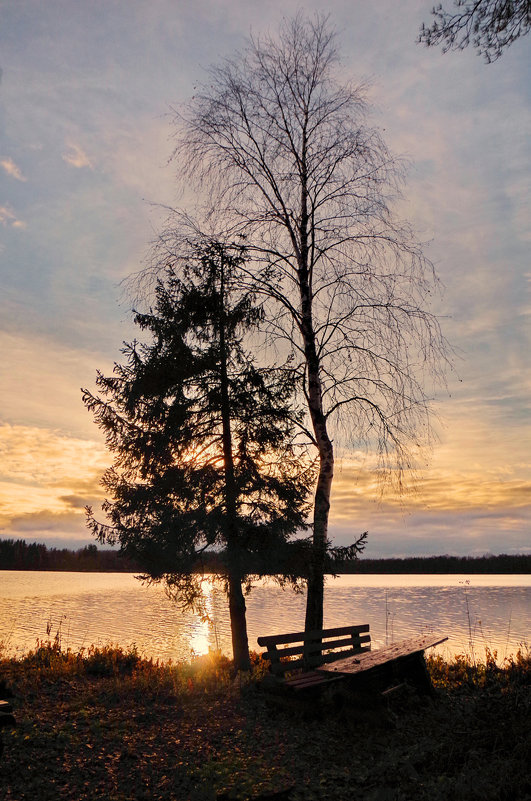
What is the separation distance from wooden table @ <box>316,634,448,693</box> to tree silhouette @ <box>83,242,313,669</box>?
284 cm

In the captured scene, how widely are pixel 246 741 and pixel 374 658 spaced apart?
2.78 meters

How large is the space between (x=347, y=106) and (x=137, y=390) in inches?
334

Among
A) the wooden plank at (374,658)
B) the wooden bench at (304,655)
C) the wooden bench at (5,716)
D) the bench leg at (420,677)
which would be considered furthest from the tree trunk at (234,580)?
the wooden bench at (5,716)

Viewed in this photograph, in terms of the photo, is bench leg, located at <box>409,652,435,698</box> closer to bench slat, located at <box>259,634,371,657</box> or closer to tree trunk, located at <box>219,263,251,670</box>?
bench slat, located at <box>259,634,371,657</box>

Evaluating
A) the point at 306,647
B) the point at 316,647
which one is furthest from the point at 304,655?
the point at 316,647

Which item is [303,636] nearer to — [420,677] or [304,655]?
[304,655]

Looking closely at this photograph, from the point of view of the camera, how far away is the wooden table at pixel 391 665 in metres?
8.76

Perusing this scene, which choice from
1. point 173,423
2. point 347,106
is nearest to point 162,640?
point 173,423

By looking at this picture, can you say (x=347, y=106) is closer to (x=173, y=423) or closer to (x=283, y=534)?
(x=173, y=423)

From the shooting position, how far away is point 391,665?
9.51 meters

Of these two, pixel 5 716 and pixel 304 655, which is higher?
pixel 5 716

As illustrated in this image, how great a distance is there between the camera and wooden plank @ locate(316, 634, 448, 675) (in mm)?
8711

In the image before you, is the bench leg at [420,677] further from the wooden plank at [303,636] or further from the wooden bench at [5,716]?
the wooden bench at [5,716]

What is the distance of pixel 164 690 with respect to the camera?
10.0 metres
